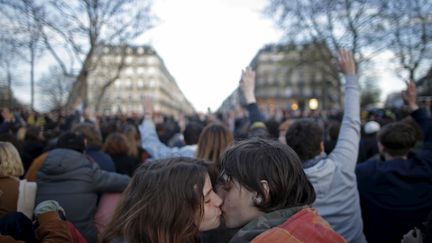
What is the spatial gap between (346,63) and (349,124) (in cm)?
55

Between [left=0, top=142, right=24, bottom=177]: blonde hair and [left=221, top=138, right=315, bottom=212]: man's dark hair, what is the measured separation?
6.85ft

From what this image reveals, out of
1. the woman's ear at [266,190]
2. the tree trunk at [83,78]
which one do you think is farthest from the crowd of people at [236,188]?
the tree trunk at [83,78]

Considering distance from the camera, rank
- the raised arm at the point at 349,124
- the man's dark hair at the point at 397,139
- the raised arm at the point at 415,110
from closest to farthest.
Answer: the raised arm at the point at 349,124 → the man's dark hair at the point at 397,139 → the raised arm at the point at 415,110

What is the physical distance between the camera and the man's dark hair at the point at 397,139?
11.5ft

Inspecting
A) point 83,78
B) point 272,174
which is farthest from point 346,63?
point 83,78

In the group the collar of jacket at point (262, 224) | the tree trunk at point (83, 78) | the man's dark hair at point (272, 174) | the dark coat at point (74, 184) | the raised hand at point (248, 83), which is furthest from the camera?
the tree trunk at point (83, 78)

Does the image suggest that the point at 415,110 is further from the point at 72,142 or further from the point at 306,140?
the point at 72,142

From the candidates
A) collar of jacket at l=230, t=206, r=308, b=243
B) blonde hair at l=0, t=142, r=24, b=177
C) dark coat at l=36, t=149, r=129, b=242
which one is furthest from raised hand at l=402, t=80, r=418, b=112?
blonde hair at l=0, t=142, r=24, b=177

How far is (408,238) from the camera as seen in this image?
2236 mm

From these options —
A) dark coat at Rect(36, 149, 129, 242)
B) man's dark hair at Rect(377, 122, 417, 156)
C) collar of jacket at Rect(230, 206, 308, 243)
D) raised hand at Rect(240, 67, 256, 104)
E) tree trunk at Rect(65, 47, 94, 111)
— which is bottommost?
dark coat at Rect(36, 149, 129, 242)

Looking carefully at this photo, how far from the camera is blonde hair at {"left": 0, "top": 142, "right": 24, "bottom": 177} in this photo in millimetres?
3172

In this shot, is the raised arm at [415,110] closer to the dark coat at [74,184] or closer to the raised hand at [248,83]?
the raised hand at [248,83]

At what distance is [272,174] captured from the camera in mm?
1783

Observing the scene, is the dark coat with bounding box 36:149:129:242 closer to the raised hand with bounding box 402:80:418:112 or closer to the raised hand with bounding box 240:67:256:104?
the raised hand with bounding box 240:67:256:104
